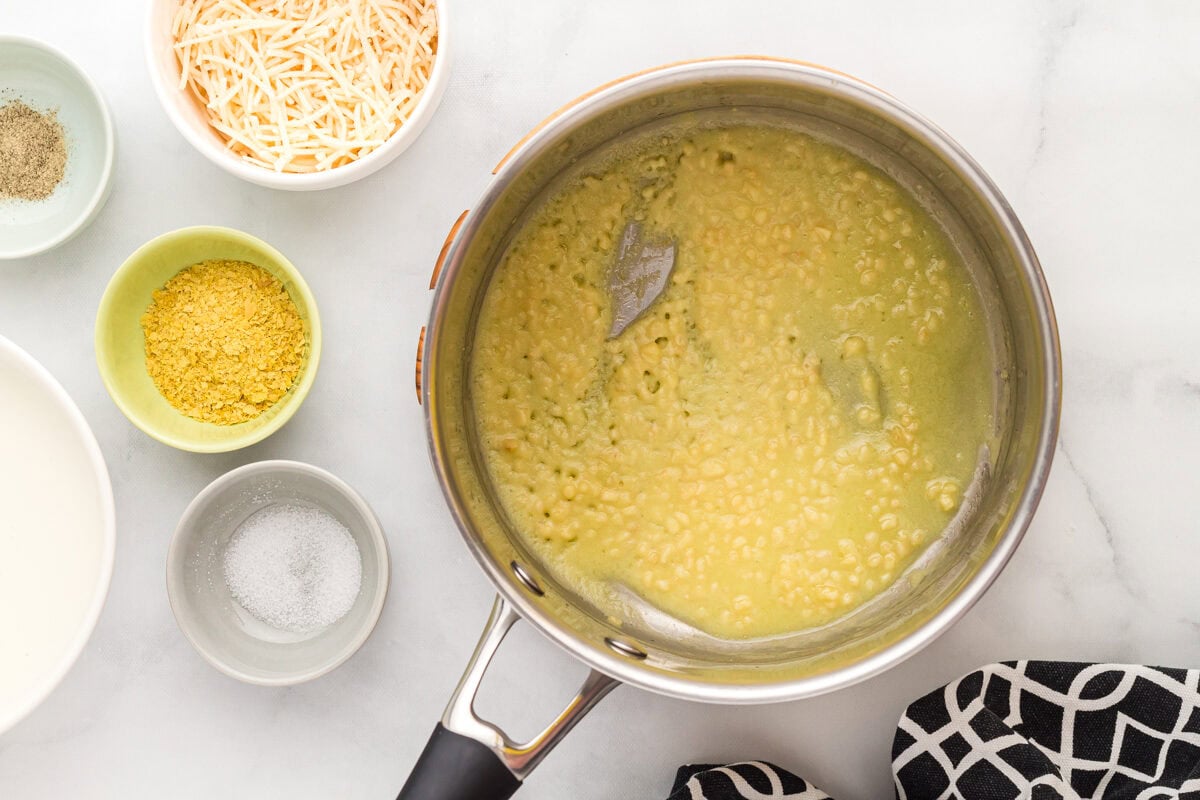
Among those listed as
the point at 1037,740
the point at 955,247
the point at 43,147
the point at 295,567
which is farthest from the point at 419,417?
the point at 1037,740

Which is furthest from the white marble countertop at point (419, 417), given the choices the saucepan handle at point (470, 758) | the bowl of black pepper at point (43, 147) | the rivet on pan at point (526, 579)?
the saucepan handle at point (470, 758)

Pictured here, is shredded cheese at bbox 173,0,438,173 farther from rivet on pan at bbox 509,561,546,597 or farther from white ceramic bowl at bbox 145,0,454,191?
rivet on pan at bbox 509,561,546,597

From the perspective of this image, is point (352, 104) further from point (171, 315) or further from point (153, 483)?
point (153, 483)

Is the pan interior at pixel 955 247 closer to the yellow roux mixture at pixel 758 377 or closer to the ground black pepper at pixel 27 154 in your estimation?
the yellow roux mixture at pixel 758 377

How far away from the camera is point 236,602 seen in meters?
1.38

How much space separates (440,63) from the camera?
122cm

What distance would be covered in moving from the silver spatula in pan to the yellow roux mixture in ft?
0.04

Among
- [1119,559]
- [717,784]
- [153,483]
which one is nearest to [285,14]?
[153,483]

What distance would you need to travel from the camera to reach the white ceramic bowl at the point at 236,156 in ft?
4.01

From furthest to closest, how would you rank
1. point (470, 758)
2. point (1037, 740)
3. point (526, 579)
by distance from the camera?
point (1037, 740)
point (526, 579)
point (470, 758)

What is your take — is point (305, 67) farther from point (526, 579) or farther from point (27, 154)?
point (526, 579)

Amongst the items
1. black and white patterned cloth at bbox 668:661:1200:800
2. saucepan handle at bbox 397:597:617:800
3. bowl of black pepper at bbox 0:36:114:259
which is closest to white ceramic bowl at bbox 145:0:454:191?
bowl of black pepper at bbox 0:36:114:259

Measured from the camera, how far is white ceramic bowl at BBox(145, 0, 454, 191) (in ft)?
4.01

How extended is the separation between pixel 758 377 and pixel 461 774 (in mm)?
620
